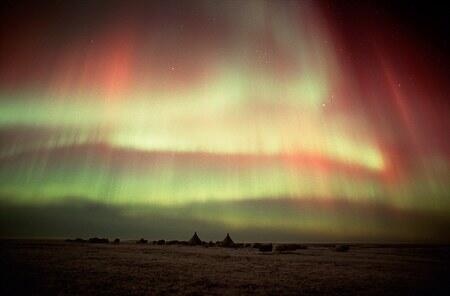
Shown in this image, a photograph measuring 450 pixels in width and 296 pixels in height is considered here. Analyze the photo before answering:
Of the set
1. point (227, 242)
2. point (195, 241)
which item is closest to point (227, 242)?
point (227, 242)

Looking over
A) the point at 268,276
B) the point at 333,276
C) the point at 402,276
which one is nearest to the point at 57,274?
the point at 268,276

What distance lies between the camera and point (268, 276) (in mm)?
31469

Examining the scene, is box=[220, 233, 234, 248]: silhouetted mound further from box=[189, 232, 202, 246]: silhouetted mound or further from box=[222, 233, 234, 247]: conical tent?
box=[189, 232, 202, 246]: silhouetted mound

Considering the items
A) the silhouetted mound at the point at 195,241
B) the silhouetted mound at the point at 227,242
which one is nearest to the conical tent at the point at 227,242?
the silhouetted mound at the point at 227,242

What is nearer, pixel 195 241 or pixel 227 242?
pixel 227 242

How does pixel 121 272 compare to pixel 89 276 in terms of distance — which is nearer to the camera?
pixel 89 276

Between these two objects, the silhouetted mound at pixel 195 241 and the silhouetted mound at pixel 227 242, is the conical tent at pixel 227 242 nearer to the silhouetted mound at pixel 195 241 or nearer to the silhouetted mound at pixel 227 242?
the silhouetted mound at pixel 227 242

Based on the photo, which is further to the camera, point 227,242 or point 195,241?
point 195,241

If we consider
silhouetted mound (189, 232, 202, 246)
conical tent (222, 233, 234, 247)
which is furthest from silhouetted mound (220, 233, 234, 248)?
silhouetted mound (189, 232, 202, 246)

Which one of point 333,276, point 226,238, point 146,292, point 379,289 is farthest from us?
point 226,238

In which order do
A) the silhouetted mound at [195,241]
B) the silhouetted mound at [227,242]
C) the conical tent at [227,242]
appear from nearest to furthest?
1. the silhouetted mound at [227,242]
2. the conical tent at [227,242]
3. the silhouetted mound at [195,241]

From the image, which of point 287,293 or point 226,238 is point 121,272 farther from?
point 226,238

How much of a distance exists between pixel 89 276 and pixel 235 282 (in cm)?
1095

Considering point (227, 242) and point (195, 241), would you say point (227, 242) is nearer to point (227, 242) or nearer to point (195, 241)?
point (227, 242)
